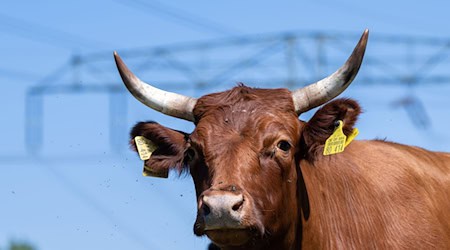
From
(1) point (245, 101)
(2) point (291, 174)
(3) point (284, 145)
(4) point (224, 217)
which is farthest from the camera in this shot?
(1) point (245, 101)

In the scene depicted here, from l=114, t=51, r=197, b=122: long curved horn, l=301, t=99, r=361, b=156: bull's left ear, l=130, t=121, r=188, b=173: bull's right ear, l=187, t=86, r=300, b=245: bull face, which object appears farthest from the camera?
l=114, t=51, r=197, b=122: long curved horn

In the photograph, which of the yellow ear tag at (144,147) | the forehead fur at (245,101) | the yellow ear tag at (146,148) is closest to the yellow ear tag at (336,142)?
the forehead fur at (245,101)

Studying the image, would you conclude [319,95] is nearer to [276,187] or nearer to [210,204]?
[276,187]

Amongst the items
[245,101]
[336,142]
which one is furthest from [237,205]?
[336,142]

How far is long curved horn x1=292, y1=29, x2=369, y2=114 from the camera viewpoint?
12.0 metres

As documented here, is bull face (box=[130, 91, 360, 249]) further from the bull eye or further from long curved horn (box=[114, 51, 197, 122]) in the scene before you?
long curved horn (box=[114, 51, 197, 122])

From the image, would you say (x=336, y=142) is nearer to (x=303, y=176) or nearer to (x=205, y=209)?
(x=303, y=176)

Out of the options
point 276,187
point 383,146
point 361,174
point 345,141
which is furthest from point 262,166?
point 383,146

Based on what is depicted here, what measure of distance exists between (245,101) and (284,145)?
1.90 feet

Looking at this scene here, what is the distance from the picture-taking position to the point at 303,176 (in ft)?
41.0

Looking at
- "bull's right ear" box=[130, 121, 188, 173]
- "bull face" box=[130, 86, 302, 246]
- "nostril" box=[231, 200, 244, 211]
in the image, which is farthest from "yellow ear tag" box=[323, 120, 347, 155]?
"nostril" box=[231, 200, 244, 211]

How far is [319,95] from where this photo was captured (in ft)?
40.4

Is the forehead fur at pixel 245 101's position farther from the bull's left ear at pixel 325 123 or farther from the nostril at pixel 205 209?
the nostril at pixel 205 209

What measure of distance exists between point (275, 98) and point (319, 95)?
17.0 inches
